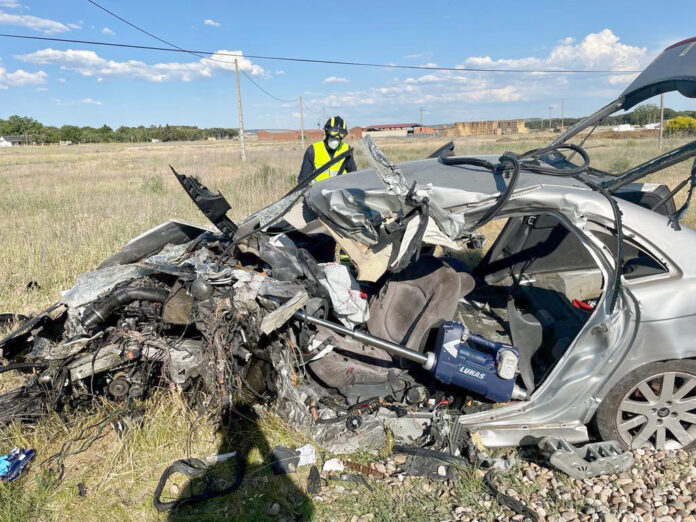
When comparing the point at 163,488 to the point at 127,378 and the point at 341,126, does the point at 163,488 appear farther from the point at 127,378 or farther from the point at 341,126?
the point at 341,126

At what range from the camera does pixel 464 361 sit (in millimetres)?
2857

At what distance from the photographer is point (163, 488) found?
289cm

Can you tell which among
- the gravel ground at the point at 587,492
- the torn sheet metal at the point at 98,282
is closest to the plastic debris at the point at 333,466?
the gravel ground at the point at 587,492

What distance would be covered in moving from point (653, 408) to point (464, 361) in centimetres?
117

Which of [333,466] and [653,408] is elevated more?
[653,408]

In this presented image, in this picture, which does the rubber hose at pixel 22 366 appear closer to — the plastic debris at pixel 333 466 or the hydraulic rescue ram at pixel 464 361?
the hydraulic rescue ram at pixel 464 361

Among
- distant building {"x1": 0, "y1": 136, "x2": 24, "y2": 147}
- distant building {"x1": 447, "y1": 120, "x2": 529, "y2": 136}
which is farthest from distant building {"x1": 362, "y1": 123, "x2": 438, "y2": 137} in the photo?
distant building {"x1": 0, "y1": 136, "x2": 24, "y2": 147}

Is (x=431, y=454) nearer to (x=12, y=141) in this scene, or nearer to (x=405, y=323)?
(x=405, y=323)

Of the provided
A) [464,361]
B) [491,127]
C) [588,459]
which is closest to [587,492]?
[588,459]

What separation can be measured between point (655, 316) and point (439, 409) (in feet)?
4.54

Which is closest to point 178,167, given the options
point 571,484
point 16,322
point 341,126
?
point 341,126

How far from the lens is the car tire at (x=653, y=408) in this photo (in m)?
2.69

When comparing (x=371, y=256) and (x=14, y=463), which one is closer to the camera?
(x=371, y=256)

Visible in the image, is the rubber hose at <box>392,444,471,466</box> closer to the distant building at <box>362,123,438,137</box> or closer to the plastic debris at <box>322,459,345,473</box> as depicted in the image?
the plastic debris at <box>322,459,345,473</box>
